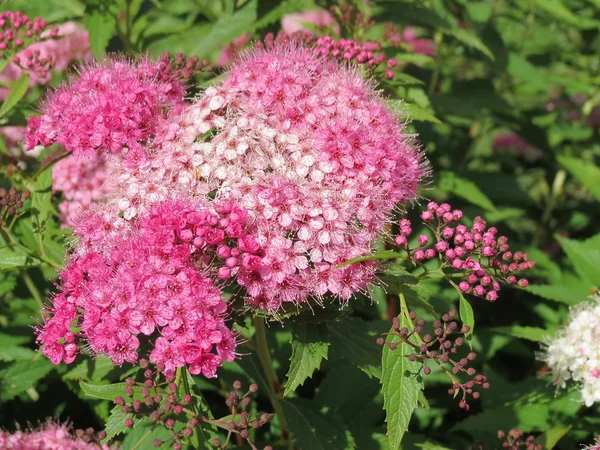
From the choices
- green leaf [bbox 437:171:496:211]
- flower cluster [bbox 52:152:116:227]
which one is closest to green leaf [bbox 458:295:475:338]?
green leaf [bbox 437:171:496:211]

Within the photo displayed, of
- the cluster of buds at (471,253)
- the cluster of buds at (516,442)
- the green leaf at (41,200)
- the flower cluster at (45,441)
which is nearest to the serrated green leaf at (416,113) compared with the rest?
the cluster of buds at (471,253)

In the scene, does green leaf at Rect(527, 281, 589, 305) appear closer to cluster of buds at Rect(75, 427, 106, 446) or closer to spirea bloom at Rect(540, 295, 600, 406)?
spirea bloom at Rect(540, 295, 600, 406)

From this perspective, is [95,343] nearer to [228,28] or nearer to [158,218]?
[158,218]

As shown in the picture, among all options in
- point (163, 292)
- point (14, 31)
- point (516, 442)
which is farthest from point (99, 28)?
point (516, 442)

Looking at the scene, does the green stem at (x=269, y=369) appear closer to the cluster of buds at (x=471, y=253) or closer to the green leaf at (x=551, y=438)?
the cluster of buds at (x=471, y=253)

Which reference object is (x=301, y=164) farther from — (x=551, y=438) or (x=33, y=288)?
(x=33, y=288)

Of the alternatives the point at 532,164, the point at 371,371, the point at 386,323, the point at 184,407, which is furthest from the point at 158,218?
the point at 532,164
